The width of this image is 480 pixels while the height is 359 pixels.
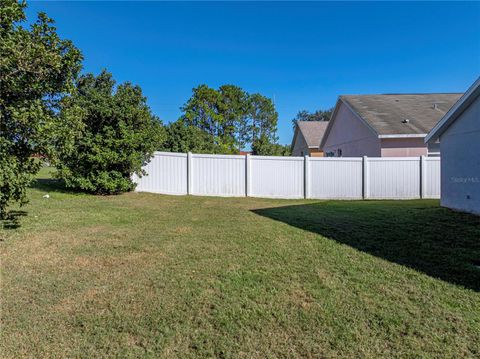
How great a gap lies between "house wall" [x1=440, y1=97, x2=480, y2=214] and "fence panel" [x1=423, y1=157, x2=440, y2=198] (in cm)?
321

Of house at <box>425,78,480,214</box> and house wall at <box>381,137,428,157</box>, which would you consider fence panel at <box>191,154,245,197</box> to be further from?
house wall at <box>381,137,428,157</box>

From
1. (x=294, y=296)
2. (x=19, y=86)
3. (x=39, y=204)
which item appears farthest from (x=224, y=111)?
(x=294, y=296)

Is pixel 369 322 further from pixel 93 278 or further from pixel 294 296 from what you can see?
pixel 93 278

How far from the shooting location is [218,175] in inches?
450

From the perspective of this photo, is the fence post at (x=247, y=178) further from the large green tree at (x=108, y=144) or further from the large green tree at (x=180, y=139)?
the large green tree at (x=180, y=139)

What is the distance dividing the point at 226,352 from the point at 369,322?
1.34 metres

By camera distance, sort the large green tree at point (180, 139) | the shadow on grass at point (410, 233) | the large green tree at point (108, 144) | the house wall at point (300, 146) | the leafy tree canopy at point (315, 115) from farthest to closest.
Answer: the leafy tree canopy at point (315, 115)
the house wall at point (300, 146)
the large green tree at point (180, 139)
the large green tree at point (108, 144)
the shadow on grass at point (410, 233)

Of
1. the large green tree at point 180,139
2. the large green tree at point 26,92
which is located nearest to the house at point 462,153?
the large green tree at point 26,92

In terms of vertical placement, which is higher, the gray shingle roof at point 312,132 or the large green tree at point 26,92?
the gray shingle roof at point 312,132

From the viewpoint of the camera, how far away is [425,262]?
4.08 meters

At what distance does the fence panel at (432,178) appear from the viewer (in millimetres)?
11898

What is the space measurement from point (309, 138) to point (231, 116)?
11.8m

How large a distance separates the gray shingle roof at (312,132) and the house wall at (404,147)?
39.6ft

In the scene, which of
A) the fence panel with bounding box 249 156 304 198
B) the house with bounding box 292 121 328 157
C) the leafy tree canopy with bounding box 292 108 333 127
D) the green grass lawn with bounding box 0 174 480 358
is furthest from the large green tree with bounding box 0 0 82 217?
the leafy tree canopy with bounding box 292 108 333 127
